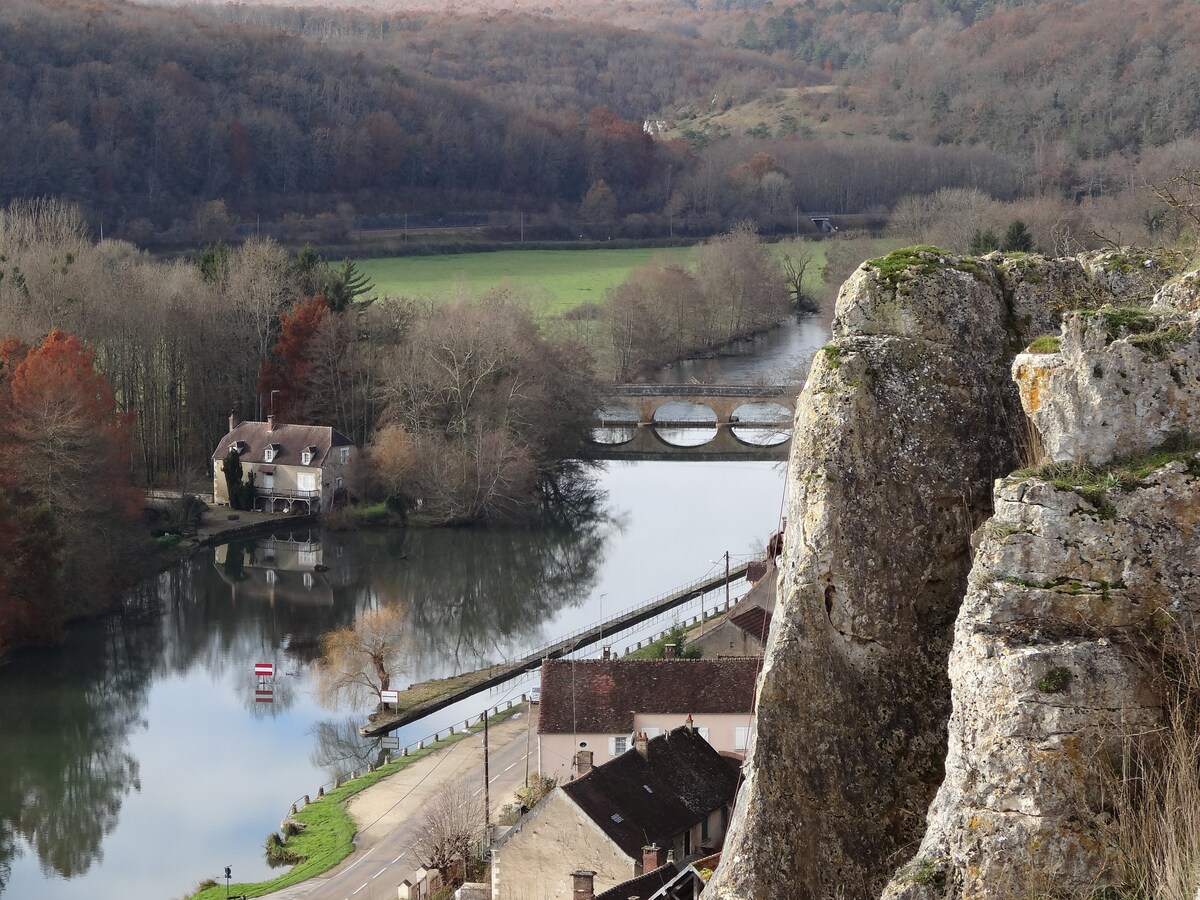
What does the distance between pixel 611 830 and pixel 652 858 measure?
122cm

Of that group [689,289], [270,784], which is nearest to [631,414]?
[689,289]

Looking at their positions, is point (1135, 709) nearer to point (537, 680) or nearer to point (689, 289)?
point (537, 680)

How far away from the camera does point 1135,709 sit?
8914mm

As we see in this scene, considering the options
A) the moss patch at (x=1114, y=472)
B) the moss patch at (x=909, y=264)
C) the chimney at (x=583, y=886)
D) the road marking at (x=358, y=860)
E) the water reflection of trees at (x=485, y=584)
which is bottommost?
the water reflection of trees at (x=485, y=584)

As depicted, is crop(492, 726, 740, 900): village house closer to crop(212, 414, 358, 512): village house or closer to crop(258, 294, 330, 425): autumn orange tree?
crop(212, 414, 358, 512): village house

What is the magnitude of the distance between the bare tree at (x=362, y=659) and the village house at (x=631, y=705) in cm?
966

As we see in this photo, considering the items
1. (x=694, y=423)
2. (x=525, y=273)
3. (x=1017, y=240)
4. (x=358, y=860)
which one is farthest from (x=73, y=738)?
(x=525, y=273)

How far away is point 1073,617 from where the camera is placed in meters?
9.05

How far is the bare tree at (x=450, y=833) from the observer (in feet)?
86.8

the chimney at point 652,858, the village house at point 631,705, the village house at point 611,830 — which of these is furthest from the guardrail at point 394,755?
the chimney at point 652,858

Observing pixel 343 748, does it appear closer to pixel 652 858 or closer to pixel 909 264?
pixel 652 858

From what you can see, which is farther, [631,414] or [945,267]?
[631,414]

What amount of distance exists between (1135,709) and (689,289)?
80.9 metres

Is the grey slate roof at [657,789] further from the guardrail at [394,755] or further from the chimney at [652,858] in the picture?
the guardrail at [394,755]
